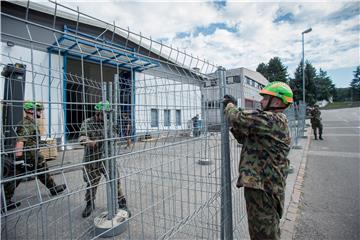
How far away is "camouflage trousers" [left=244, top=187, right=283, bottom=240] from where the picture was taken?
2.09 m

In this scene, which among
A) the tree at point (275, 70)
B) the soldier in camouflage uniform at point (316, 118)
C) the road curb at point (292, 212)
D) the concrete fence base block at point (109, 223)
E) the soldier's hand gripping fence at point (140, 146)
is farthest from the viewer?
the tree at point (275, 70)

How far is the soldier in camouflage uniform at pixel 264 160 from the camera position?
2076 millimetres

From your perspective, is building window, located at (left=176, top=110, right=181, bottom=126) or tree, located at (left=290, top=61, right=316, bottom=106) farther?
tree, located at (left=290, top=61, right=316, bottom=106)

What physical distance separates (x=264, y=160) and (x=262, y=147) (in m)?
0.13

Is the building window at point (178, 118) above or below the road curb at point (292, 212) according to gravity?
above

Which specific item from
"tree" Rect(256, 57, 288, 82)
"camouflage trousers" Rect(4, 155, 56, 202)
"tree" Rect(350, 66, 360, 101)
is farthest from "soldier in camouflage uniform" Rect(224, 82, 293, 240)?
"tree" Rect(350, 66, 360, 101)

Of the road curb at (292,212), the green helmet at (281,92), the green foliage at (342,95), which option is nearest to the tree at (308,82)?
the green foliage at (342,95)

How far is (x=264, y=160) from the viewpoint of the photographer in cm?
214

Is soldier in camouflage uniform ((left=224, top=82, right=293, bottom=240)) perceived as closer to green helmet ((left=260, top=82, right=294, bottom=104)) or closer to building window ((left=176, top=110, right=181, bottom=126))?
green helmet ((left=260, top=82, right=294, bottom=104))

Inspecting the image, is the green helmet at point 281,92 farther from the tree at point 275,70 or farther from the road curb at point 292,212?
the tree at point 275,70

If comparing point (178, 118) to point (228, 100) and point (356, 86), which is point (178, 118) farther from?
point (356, 86)

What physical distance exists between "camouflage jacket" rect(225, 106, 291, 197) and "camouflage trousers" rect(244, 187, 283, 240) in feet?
0.27

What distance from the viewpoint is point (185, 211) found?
3.54m

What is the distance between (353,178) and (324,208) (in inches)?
87.5
